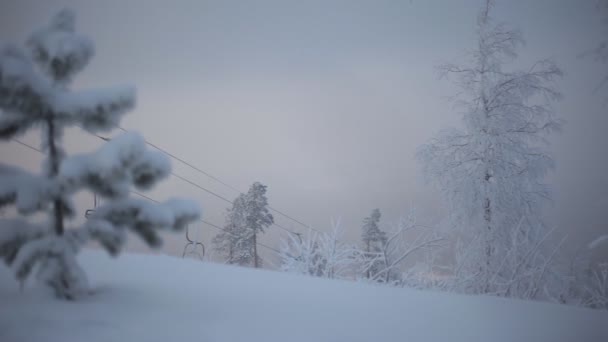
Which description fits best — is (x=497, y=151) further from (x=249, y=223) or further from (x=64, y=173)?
(x=249, y=223)

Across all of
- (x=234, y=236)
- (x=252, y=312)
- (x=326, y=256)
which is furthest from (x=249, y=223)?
(x=252, y=312)

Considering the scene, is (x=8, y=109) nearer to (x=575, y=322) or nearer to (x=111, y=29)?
(x=575, y=322)

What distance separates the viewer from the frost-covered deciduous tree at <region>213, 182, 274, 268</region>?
24781 millimetres

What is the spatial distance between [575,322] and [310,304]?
2559mm

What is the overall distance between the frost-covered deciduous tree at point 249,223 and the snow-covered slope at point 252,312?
69.6ft

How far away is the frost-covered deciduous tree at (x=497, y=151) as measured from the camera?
29.1 ft

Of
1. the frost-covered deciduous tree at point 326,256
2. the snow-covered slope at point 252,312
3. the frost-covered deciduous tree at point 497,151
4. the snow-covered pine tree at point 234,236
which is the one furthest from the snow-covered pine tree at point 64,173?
the snow-covered pine tree at point 234,236

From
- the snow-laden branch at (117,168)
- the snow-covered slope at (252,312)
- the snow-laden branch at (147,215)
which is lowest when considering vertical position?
the snow-covered slope at (252,312)

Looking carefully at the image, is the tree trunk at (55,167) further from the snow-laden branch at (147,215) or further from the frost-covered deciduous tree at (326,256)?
the frost-covered deciduous tree at (326,256)

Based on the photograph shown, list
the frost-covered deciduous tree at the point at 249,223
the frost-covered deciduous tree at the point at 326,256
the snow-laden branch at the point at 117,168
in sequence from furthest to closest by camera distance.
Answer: the frost-covered deciduous tree at the point at 249,223 → the frost-covered deciduous tree at the point at 326,256 → the snow-laden branch at the point at 117,168

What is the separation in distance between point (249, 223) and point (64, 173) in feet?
77.4

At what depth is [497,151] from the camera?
9.02m

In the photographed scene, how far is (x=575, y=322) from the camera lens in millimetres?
3047

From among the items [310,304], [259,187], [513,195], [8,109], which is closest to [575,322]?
[310,304]
